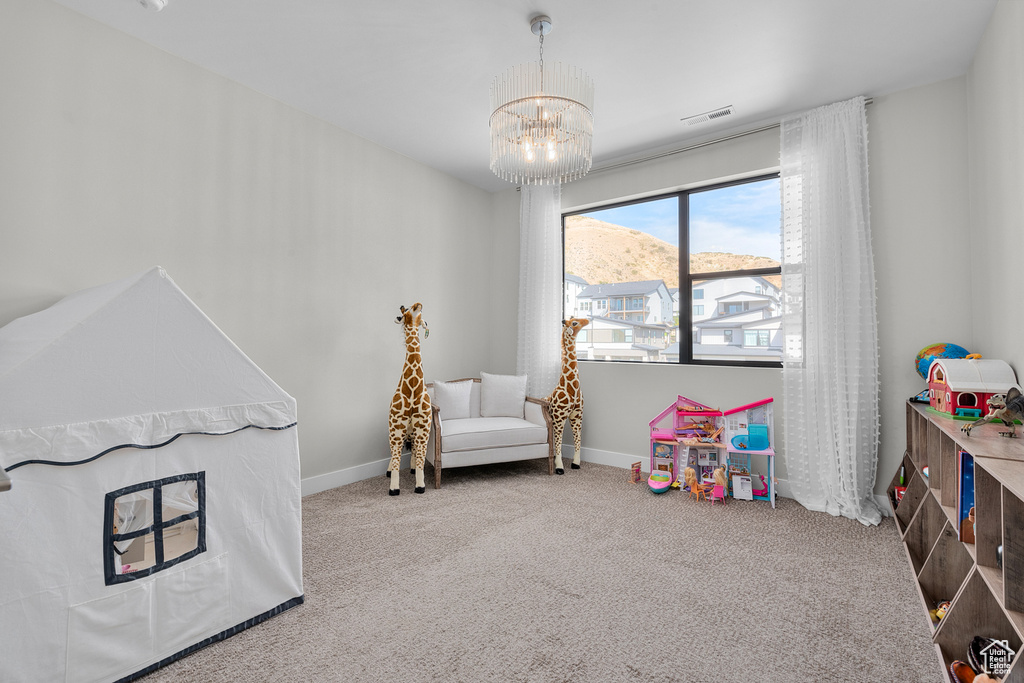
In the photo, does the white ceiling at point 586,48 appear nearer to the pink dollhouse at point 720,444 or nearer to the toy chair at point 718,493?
the pink dollhouse at point 720,444

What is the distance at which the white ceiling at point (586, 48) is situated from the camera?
2322 mm

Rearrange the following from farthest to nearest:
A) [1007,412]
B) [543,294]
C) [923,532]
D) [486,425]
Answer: [543,294]
[486,425]
[923,532]
[1007,412]

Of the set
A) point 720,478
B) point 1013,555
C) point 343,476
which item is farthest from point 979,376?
point 343,476

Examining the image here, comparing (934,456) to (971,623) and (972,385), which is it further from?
(971,623)

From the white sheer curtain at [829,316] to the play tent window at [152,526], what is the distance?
332 cm

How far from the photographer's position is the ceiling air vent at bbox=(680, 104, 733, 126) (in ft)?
10.7

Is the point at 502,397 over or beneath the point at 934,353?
beneath

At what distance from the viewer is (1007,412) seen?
1716 millimetres

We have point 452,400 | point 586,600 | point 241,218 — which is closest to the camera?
point 586,600

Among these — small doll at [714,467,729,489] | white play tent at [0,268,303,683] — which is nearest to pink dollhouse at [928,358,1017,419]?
small doll at [714,467,729,489]

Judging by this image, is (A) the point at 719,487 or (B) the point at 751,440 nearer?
(A) the point at 719,487

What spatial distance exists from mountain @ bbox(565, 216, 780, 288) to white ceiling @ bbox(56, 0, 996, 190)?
0.99m

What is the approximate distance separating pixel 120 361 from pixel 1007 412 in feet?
9.89

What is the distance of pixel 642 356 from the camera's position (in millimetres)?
4133
